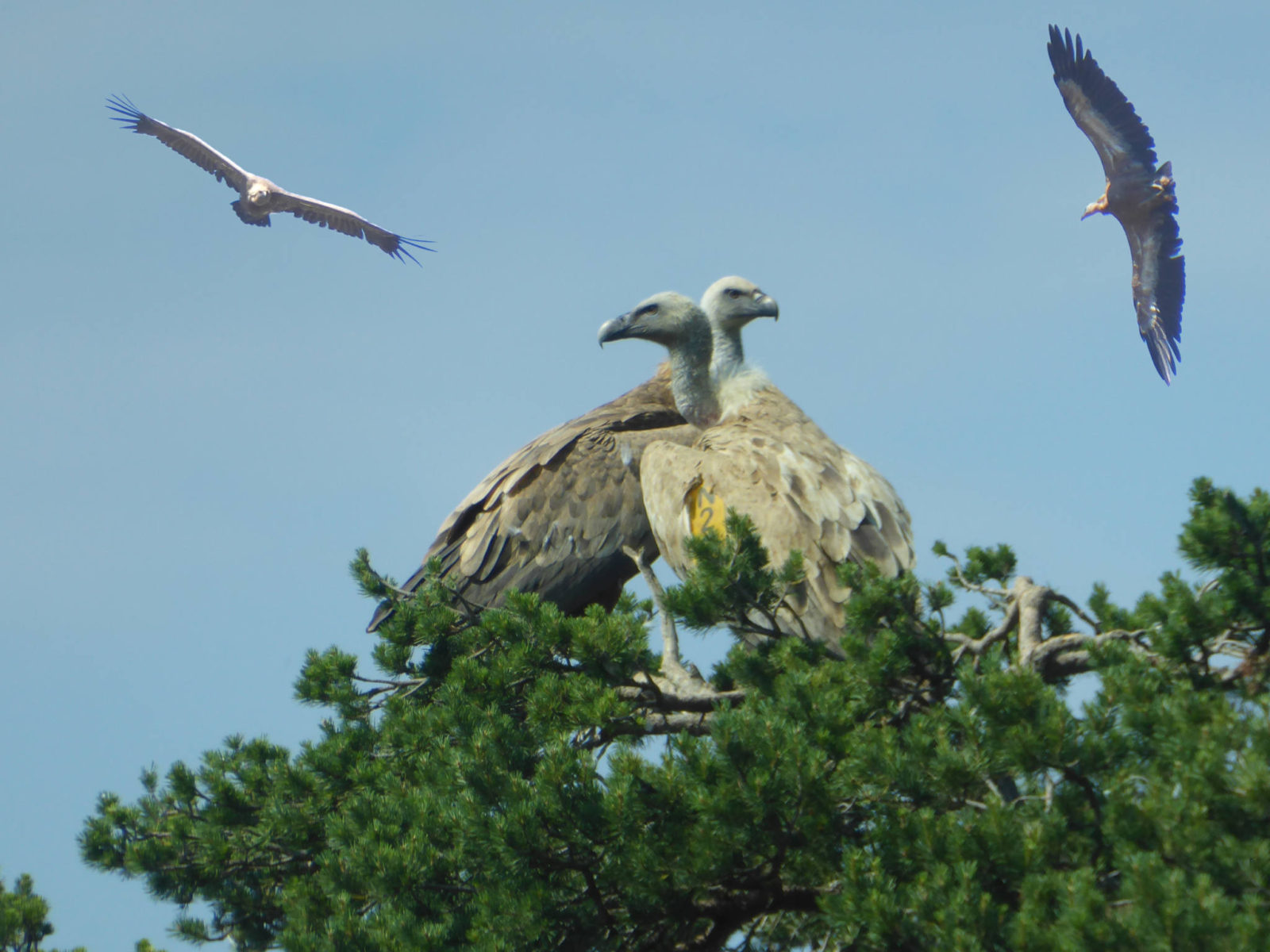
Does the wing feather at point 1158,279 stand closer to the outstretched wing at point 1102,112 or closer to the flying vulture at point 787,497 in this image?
the outstretched wing at point 1102,112

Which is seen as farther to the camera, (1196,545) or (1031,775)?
(1196,545)

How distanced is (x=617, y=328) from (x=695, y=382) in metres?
0.60

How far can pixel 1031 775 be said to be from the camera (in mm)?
3156

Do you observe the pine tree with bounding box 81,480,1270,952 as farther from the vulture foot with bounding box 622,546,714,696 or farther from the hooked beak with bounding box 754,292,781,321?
the hooked beak with bounding box 754,292,781,321

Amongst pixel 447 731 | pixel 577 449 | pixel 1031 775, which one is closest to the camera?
pixel 1031 775

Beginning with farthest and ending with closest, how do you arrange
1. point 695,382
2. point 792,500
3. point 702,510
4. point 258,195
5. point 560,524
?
point 258,195 → point 695,382 → point 560,524 → point 702,510 → point 792,500

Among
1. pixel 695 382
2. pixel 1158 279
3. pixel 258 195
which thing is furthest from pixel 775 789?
pixel 258 195

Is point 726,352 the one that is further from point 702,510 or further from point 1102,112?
point 1102,112

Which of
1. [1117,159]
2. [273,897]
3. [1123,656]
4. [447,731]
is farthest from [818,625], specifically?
[1117,159]

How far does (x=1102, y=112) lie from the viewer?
377 inches

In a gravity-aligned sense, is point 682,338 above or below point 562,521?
above

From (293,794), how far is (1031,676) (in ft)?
9.54

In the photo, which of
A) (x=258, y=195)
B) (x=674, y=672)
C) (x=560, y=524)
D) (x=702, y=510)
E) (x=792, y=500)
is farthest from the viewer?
(x=258, y=195)

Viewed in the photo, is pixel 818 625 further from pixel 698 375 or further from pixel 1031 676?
pixel 698 375
